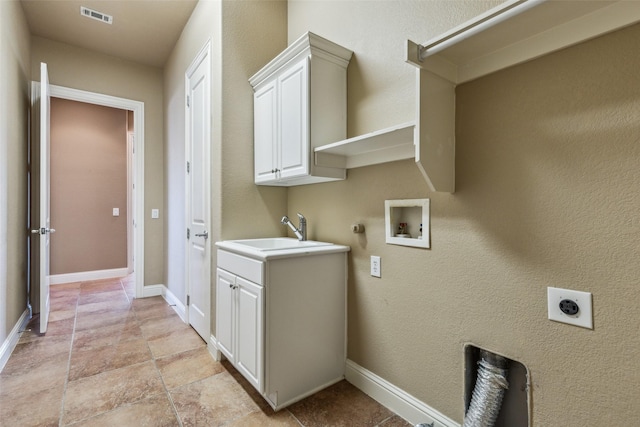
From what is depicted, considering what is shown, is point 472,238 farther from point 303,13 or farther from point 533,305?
point 303,13

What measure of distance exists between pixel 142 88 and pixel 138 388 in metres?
3.48

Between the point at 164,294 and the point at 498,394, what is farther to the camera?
the point at 164,294

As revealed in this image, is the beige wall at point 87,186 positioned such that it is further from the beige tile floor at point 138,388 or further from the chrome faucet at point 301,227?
the chrome faucet at point 301,227

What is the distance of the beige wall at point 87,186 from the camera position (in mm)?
4438

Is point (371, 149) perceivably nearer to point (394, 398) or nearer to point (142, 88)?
point (394, 398)

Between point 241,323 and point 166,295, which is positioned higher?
point 241,323

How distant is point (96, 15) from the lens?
291 cm

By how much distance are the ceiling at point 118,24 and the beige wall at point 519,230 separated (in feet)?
7.06

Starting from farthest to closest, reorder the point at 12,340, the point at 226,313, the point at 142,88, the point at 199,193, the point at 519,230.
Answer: the point at 142,88 < the point at 199,193 < the point at 12,340 < the point at 226,313 < the point at 519,230

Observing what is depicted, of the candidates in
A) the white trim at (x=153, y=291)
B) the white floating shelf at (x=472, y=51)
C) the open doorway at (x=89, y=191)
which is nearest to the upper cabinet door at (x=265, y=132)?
the white floating shelf at (x=472, y=51)

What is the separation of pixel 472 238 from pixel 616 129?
23.1 inches

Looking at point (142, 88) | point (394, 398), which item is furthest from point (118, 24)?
point (394, 398)

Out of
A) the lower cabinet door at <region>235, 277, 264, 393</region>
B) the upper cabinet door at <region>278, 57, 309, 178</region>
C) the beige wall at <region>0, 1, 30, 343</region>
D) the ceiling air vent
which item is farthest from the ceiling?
the lower cabinet door at <region>235, 277, 264, 393</region>

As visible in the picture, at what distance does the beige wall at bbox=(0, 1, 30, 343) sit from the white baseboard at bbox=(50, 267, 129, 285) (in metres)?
1.66
